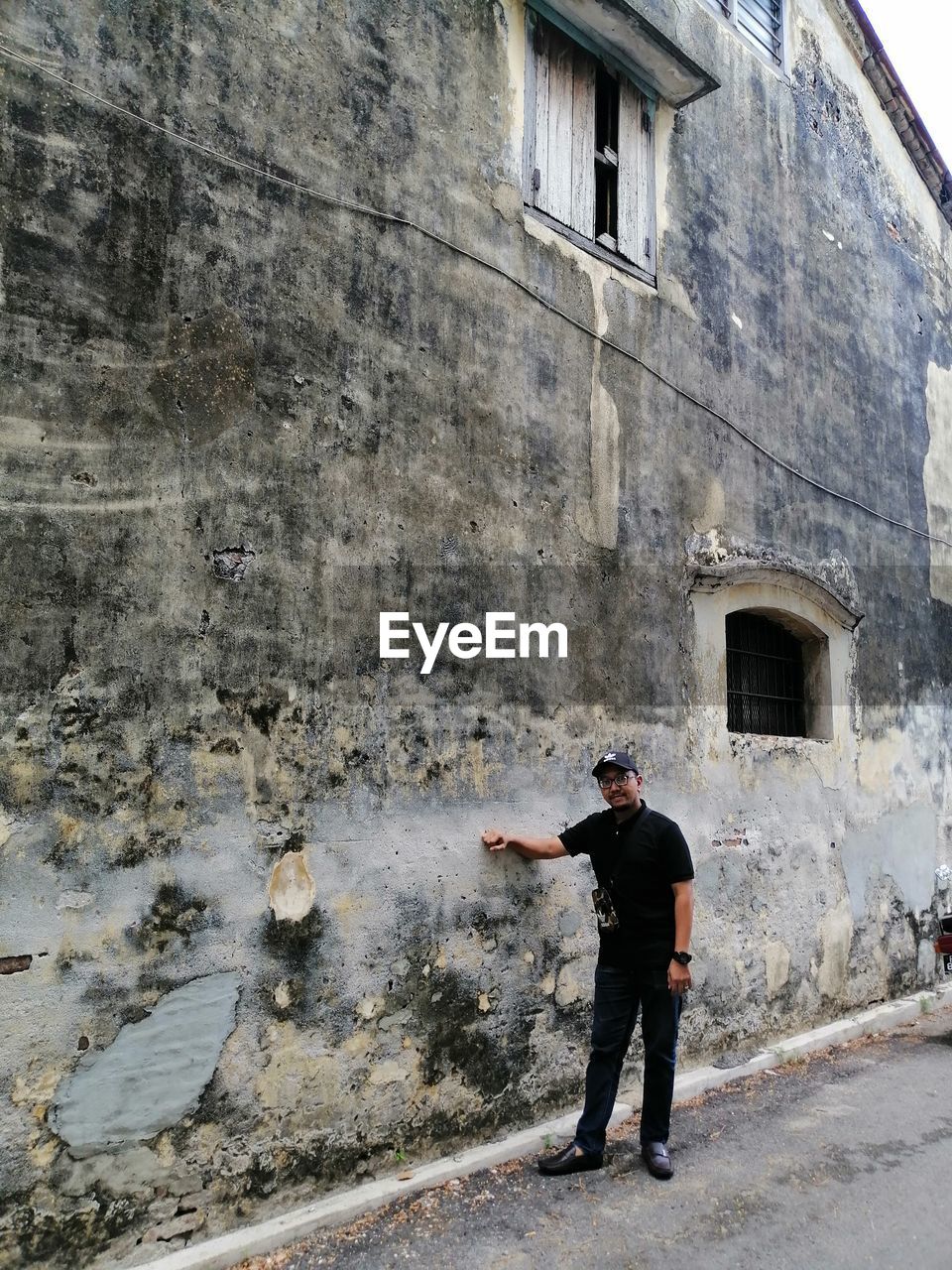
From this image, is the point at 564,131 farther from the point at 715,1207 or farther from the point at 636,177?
the point at 715,1207

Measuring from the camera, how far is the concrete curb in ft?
11.0

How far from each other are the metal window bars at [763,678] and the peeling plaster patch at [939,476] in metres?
2.48

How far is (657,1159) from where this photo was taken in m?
4.09

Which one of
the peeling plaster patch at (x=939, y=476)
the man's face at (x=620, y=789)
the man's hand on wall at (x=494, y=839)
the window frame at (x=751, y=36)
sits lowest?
the man's hand on wall at (x=494, y=839)

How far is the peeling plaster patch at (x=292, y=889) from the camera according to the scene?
3730mm

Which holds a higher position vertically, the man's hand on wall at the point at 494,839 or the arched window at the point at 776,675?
the arched window at the point at 776,675

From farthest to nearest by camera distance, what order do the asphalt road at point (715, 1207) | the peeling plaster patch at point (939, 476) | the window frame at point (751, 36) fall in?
the peeling plaster patch at point (939, 476) < the window frame at point (751, 36) < the asphalt road at point (715, 1207)

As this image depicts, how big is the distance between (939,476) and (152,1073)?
8.50m

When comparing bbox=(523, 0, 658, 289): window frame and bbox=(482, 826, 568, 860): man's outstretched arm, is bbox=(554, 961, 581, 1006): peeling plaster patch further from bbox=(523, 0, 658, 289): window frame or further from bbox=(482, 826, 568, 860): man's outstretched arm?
bbox=(523, 0, 658, 289): window frame

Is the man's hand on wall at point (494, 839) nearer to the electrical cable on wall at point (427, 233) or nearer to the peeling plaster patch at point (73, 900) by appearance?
the peeling plaster patch at point (73, 900)

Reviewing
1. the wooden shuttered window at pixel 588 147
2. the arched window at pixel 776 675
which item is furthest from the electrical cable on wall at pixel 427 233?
the arched window at pixel 776 675

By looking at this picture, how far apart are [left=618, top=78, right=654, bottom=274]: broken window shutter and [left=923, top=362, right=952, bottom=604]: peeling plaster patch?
424 cm

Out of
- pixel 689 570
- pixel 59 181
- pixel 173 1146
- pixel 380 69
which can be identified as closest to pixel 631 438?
pixel 689 570

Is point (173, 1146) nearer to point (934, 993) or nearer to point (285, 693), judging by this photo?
point (285, 693)
